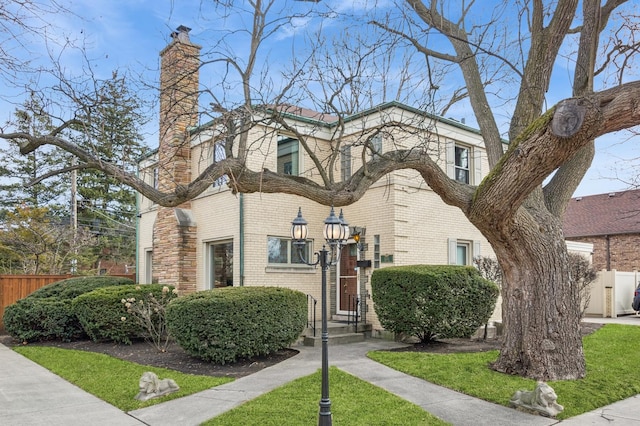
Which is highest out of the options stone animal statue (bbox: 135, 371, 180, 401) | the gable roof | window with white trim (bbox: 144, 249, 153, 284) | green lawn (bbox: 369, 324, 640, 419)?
the gable roof

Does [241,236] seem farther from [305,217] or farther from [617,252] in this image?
[617,252]

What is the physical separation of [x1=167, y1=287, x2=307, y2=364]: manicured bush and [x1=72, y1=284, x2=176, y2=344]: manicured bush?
7.02 feet

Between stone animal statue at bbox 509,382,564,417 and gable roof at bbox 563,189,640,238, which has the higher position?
gable roof at bbox 563,189,640,238

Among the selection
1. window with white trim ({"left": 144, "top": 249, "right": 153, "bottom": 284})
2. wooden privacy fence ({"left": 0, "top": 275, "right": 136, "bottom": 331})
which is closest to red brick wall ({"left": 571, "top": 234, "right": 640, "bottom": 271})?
window with white trim ({"left": 144, "top": 249, "right": 153, "bottom": 284})

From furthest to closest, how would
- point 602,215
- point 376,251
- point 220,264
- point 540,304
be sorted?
1. point 602,215
2. point 220,264
3. point 376,251
4. point 540,304

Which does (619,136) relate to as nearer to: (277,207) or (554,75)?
(554,75)

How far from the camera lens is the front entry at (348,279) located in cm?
1323

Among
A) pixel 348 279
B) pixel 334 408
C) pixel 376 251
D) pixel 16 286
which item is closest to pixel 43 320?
pixel 16 286

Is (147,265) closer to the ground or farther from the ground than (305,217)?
closer to the ground

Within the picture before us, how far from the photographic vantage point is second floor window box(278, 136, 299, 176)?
13.5 m

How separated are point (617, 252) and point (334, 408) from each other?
73.2ft

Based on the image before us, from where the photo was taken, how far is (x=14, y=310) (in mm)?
12008

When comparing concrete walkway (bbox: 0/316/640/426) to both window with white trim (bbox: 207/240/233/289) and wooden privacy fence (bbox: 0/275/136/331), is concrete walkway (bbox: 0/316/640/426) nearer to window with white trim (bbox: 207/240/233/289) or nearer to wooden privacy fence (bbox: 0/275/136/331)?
window with white trim (bbox: 207/240/233/289)

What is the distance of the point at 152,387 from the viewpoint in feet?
22.5
